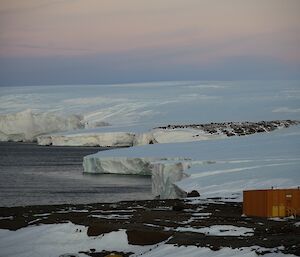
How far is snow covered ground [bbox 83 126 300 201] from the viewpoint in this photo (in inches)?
1563

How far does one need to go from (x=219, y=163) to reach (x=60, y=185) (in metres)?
14.0

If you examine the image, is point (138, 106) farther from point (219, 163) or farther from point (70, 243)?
point (70, 243)

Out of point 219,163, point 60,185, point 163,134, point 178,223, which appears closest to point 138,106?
point 163,134

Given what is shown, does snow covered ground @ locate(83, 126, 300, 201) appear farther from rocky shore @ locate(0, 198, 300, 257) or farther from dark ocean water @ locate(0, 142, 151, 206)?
rocky shore @ locate(0, 198, 300, 257)

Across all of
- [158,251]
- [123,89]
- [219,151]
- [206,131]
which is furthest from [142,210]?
[123,89]

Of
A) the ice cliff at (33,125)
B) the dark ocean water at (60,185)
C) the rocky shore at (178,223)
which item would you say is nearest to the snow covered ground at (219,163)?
the dark ocean water at (60,185)

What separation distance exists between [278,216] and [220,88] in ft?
415

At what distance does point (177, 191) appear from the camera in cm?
4253

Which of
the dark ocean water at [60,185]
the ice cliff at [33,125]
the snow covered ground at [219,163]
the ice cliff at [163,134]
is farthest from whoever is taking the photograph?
the ice cliff at [33,125]

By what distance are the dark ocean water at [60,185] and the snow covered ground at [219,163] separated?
→ 1.54m

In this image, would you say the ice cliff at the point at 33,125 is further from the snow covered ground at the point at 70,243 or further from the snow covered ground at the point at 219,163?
the snow covered ground at the point at 70,243

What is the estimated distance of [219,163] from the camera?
47.3 m

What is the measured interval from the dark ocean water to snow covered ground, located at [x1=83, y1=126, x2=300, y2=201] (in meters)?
1.54

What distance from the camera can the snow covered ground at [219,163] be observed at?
1563 inches
